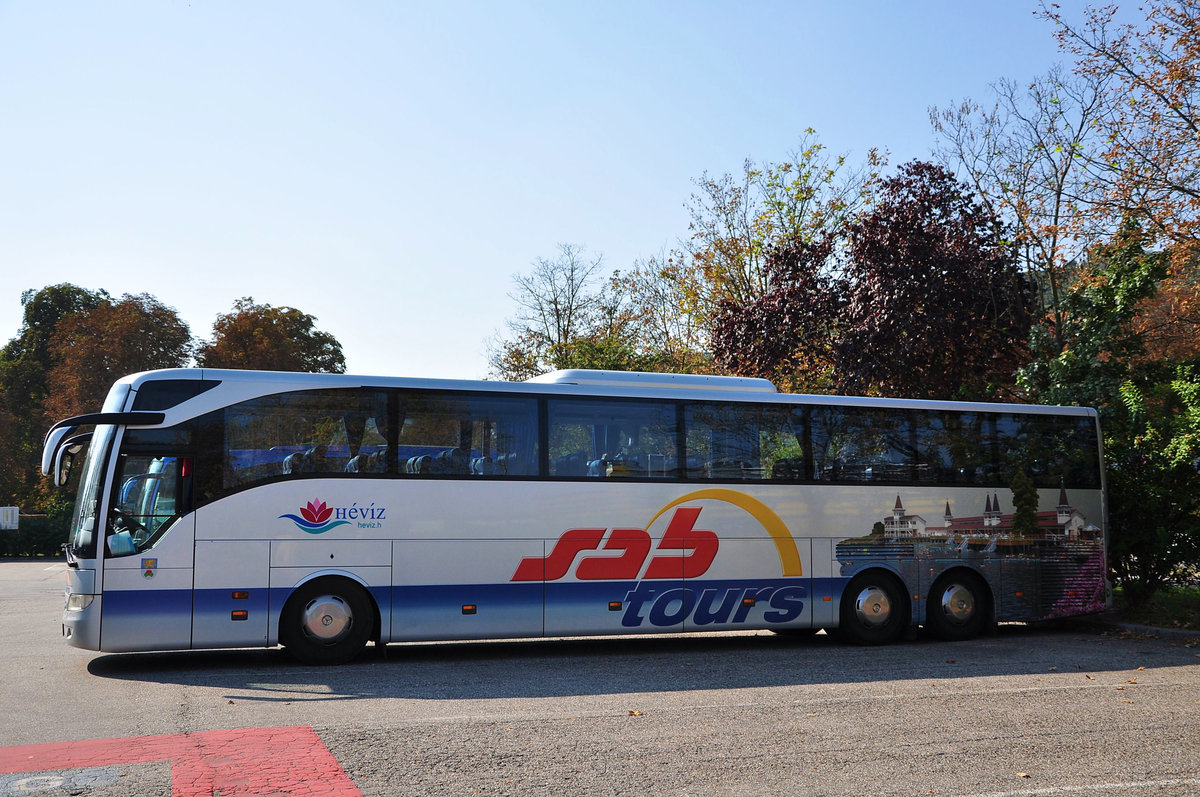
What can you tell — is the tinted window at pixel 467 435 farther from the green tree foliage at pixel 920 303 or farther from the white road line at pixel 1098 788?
the green tree foliage at pixel 920 303

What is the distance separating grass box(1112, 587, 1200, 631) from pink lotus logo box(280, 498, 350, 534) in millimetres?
11632

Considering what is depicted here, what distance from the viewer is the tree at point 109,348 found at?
1618 inches

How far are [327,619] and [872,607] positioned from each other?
7.16 meters

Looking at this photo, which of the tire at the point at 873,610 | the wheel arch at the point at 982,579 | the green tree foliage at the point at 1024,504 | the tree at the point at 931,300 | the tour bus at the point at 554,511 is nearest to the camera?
the tour bus at the point at 554,511

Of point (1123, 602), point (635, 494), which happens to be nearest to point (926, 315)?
point (1123, 602)

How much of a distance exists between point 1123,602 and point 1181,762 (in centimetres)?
990

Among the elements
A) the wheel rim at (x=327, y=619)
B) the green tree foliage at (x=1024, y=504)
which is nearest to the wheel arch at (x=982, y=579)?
the green tree foliage at (x=1024, y=504)

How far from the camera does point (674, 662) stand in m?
11.9

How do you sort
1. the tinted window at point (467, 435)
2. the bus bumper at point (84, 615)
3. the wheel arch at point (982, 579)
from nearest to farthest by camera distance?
the bus bumper at point (84, 615), the tinted window at point (467, 435), the wheel arch at point (982, 579)

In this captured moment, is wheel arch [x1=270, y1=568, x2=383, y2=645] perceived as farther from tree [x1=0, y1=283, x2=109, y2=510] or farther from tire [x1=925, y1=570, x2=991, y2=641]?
tree [x1=0, y1=283, x2=109, y2=510]

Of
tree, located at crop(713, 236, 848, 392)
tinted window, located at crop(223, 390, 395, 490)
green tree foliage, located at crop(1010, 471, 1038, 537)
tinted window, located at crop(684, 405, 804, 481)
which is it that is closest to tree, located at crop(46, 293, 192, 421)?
tree, located at crop(713, 236, 848, 392)

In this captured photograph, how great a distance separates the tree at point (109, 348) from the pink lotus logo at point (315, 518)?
33.2 metres

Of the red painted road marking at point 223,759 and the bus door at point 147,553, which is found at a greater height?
the bus door at point 147,553

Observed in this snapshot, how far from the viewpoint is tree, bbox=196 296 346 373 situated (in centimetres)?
4697
